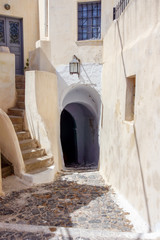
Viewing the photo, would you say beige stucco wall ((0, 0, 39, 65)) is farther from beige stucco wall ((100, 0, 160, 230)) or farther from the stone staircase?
beige stucco wall ((100, 0, 160, 230))

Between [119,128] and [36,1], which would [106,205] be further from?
[36,1]

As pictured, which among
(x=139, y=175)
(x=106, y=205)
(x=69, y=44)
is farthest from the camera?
(x=69, y=44)

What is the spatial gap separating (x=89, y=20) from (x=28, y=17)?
3.20m

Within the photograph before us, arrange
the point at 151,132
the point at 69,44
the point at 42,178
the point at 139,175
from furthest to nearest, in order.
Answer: the point at 69,44 → the point at 42,178 → the point at 139,175 → the point at 151,132

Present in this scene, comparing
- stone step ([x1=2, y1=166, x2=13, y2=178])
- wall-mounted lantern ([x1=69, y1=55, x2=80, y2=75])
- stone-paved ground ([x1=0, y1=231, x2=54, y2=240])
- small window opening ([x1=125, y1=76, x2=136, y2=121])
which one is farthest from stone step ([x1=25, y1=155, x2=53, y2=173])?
wall-mounted lantern ([x1=69, y1=55, x2=80, y2=75])

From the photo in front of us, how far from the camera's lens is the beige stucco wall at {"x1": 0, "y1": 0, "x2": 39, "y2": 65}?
997 centimetres

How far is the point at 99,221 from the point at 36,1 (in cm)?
994

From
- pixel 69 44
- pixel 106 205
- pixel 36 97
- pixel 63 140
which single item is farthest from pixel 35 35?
pixel 106 205

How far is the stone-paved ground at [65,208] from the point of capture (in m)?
3.55

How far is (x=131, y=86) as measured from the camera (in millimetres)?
4867

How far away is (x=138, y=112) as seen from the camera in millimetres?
4027

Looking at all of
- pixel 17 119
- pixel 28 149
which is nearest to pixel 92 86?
pixel 17 119

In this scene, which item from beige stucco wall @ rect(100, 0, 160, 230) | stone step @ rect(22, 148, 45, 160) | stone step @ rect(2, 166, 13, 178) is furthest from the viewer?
stone step @ rect(22, 148, 45, 160)

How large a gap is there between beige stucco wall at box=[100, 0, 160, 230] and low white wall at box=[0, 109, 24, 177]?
7.67 ft
